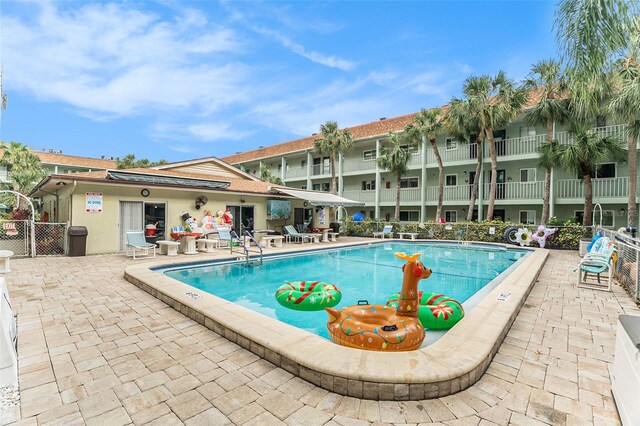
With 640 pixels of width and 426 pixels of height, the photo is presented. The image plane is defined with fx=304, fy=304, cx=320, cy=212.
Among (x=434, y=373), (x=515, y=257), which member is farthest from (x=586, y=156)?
(x=434, y=373)

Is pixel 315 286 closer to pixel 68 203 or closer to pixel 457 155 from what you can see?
pixel 68 203

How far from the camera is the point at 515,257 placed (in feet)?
47.1

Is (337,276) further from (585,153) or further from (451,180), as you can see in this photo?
(451,180)

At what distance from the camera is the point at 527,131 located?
2169 centimetres

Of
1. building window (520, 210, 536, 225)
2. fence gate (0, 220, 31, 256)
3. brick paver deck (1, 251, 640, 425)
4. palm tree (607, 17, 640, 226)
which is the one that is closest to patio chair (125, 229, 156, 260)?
fence gate (0, 220, 31, 256)

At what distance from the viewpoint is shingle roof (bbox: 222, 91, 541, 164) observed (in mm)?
26797

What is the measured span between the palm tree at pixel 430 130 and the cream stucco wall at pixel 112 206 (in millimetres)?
15221

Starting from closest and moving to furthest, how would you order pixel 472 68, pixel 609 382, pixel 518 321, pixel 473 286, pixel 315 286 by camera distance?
pixel 609 382 < pixel 518 321 < pixel 315 286 < pixel 473 286 < pixel 472 68

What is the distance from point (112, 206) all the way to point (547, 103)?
76.7 ft

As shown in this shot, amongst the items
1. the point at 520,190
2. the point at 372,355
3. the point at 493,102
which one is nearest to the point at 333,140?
the point at 493,102

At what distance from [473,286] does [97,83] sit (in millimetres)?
16857

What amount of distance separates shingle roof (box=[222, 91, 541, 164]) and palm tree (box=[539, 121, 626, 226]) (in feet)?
17.7

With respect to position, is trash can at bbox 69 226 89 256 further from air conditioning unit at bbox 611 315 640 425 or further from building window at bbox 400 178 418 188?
building window at bbox 400 178 418 188

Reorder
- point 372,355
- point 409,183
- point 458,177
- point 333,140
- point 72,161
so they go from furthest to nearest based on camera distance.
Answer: point 72,161
point 409,183
point 333,140
point 458,177
point 372,355
